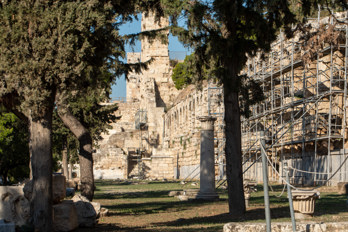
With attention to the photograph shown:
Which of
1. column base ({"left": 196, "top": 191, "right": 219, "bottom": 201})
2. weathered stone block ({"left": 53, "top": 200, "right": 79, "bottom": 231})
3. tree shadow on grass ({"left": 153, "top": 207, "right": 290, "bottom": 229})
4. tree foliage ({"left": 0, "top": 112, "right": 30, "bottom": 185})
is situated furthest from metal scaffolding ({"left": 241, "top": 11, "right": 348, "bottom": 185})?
tree foliage ({"left": 0, "top": 112, "right": 30, "bottom": 185})

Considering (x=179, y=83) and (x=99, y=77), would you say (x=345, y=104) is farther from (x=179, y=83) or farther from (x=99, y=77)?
(x=179, y=83)

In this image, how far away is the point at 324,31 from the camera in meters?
19.9

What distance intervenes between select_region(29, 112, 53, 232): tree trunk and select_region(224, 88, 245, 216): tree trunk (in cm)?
448

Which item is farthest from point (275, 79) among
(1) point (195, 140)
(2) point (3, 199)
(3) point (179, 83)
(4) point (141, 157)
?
(3) point (179, 83)

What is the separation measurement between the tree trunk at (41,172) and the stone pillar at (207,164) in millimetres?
9206

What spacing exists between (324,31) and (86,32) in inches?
553

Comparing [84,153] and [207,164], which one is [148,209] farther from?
[207,164]

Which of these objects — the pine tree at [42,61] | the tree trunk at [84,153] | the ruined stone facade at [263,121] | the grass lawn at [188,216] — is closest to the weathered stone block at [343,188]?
the ruined stone facade at [263,121]

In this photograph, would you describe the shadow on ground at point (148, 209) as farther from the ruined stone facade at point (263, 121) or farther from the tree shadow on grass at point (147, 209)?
the ruined stone facade at point (263, 121)

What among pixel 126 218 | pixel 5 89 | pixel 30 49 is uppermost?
pixel 30 49

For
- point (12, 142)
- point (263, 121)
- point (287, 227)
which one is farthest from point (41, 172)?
point (263, 121)

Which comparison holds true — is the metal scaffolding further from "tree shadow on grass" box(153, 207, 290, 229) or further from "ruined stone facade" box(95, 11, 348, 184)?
"tree shadow on grass" box(153, 207, 290, 229)

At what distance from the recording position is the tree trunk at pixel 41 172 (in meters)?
8.00

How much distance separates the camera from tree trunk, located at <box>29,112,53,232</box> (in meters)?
8.00
